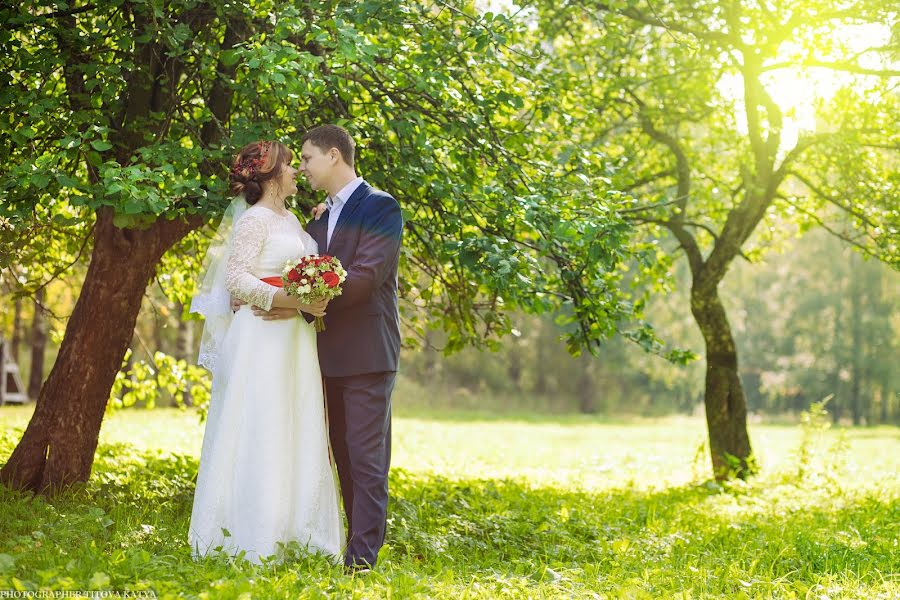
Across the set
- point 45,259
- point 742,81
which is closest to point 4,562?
point 45,259

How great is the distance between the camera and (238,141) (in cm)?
572

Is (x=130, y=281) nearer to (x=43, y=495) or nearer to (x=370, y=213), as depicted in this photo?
(x=43, y=495)

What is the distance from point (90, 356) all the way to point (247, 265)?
7.92 ft

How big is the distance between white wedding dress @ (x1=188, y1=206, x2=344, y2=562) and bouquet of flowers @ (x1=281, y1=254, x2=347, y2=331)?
262 millimetres

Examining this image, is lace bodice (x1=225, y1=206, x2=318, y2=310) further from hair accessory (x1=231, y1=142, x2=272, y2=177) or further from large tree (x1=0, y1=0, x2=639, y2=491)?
large tree (x1=0, y1=0, x2=639, y2=491)

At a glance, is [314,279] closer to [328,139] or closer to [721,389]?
[328,139]

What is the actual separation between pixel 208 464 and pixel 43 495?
7.02ft

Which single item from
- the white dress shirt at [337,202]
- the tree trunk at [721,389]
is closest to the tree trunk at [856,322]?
the tree trunk at [721,389]

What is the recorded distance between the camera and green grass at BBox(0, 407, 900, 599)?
4.40 m

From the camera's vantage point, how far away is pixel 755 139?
10.5m

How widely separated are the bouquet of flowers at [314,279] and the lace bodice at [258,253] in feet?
0.82

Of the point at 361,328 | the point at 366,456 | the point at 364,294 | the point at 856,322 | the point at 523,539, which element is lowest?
the point at 523,539

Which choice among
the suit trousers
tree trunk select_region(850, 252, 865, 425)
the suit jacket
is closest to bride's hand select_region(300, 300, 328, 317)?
the suit jacket

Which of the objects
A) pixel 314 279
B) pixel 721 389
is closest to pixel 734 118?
pixel 721 389
